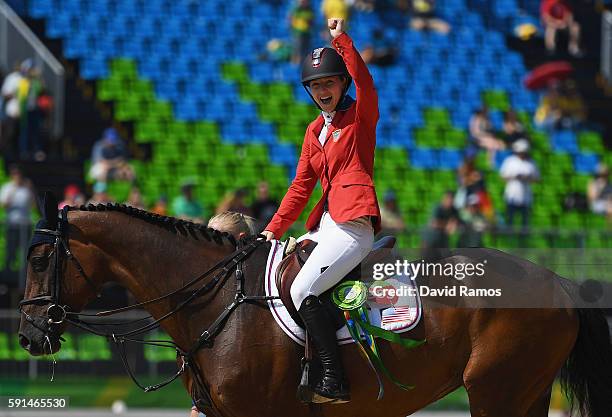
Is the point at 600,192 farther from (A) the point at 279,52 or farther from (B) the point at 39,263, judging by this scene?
(B) the point at 39,263

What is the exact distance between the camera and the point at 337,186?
6520mm

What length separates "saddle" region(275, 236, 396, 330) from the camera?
6.48 meters

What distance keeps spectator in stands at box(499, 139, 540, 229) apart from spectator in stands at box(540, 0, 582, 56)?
16.1ft

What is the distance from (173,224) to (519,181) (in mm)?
10607

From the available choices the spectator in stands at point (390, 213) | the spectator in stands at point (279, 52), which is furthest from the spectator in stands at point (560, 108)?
the spectator in stands at point (390, 213)

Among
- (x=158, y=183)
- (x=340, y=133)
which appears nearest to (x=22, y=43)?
(x=158, y=183)

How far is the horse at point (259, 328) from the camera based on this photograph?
21.1 feet

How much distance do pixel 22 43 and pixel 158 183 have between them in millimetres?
3419

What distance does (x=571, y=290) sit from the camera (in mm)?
6852

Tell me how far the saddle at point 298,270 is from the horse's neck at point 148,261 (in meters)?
0.45

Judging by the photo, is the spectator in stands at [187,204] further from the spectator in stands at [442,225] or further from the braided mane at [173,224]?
the braided mane at [173,224]

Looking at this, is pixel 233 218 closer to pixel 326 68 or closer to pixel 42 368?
pixel 326 68

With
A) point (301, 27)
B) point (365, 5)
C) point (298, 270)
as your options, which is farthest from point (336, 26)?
point (365, 5)

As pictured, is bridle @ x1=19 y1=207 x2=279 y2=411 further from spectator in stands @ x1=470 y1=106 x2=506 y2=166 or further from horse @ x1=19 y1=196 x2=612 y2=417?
spectator in stands @ x1=470 y1=106 x2=506 y2=166
